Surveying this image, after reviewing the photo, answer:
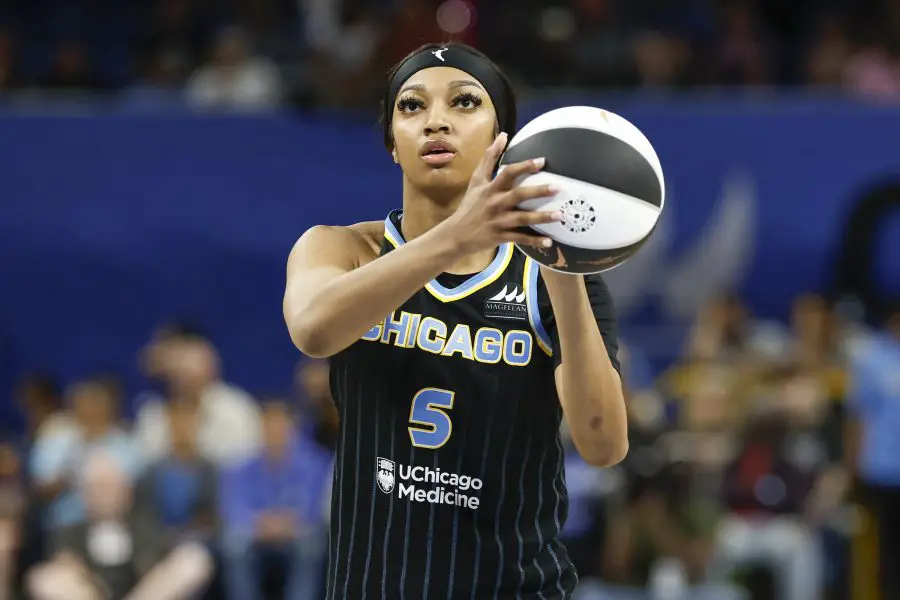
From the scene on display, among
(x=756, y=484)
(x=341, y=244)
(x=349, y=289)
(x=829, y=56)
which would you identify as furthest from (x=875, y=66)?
(x=349, y=289)

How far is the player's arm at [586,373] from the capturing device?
3590 millimetres

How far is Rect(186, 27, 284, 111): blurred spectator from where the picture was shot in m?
13.4

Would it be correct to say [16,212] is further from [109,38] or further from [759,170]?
[759,170]

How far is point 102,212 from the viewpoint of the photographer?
12594 millimetres

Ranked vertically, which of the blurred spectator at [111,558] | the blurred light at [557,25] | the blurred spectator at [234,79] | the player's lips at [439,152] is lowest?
the blurred spectator at [111,558]

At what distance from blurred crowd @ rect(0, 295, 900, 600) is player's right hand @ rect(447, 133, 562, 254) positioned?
6371 millimetres

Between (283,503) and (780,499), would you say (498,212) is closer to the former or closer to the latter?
(283,503)

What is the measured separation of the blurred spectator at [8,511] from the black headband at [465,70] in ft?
20.4

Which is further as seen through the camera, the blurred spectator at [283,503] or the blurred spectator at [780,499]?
the blurred spectator at [780,499]

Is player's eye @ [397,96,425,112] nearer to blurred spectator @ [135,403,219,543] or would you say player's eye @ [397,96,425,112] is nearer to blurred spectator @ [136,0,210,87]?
blurred spectator @ [135,403,219,543]

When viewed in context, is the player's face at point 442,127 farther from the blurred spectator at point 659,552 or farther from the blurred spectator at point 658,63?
the blurred spectator at point 658,63

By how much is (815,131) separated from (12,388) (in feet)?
23.3

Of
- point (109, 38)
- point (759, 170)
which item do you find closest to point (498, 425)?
point (759, 170)

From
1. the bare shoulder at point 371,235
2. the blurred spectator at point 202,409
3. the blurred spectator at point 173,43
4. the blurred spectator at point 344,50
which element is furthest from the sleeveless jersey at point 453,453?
the blurred spectator at point 173,43
